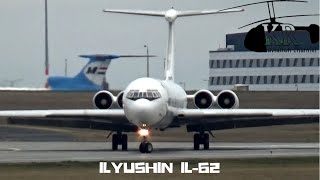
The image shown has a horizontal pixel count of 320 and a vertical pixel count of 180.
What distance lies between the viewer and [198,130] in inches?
2387

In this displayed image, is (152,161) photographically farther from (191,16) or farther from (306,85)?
(306,85)

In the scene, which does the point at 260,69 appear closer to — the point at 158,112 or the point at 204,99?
the point at 204,99

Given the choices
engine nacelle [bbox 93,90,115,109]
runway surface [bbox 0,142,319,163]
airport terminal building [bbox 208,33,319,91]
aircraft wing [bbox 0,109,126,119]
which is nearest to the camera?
runway surface [bbox 0,142,319,163]

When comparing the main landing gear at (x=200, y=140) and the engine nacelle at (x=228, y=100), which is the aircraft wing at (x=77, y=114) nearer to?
the main landing gear at (x=200, y=140)

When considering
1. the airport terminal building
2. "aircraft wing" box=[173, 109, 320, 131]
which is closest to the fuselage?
"aircraft wing" box=[173, 109, 320, 131]

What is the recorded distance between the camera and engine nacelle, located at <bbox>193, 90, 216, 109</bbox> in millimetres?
60438

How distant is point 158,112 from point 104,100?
5862mm

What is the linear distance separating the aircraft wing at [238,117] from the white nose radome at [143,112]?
3.17m

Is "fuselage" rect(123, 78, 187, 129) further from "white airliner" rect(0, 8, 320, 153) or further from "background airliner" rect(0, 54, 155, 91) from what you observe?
"background airliner" rect(0, 54, 155, 91)

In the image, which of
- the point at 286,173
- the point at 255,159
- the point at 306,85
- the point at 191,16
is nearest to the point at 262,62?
the point at 306,85

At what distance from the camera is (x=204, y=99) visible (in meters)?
60.6

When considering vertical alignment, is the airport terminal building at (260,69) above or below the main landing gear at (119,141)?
above

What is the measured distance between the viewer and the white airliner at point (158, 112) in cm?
5388

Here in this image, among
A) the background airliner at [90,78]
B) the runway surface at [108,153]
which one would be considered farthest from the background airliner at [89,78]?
the runway surface at [108,153]
